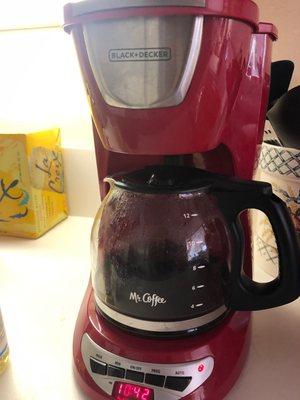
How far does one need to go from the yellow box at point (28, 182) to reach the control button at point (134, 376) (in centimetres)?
50

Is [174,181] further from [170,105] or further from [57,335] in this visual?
[57,335]

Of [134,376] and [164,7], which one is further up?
[164,7]

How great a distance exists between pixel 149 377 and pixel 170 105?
269 millimetres

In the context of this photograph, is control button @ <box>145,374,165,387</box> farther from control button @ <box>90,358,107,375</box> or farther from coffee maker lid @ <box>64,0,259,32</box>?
coffee maker lid @ <box>64,0,259,32</box>

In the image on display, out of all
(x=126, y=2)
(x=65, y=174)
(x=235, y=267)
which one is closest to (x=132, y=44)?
(x=126, y=2)

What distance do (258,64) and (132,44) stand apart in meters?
0.16

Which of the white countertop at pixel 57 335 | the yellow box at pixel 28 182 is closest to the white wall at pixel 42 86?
the yellow box at pixel 28 182

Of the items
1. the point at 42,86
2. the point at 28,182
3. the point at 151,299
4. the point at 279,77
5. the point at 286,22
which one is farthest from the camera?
the point at 42,86

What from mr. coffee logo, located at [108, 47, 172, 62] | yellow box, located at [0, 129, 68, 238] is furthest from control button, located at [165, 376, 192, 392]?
yellow box, located at [0, 129, 68, 238]

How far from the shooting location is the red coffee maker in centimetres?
31

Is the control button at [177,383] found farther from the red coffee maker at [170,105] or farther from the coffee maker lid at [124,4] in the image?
the coffee maker lid at [124,4]

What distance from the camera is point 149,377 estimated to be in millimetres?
380

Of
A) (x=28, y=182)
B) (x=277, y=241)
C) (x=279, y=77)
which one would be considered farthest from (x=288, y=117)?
(x=28, y=182)

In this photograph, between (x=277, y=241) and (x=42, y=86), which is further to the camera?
(x=42, y=86)
